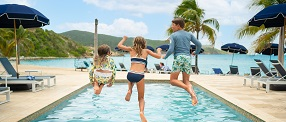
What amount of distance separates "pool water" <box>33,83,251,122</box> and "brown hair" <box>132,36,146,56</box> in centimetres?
252

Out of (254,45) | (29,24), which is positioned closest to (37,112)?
(29,24)

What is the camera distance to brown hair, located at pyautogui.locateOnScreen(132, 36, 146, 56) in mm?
5383

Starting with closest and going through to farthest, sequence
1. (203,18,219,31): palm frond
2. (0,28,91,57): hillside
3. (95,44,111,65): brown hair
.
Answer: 1. (95,44,111,65): brown hair
2. (203,18,219,31): palm frond
3. (0,28,91,57): hillside

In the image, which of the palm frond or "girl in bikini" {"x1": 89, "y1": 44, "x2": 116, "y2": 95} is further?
the palm frond

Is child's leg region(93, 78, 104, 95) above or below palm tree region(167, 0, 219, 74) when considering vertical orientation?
below

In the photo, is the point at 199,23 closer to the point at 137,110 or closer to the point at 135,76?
the point at 137,110

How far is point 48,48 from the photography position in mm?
85312

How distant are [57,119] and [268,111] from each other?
4.45m

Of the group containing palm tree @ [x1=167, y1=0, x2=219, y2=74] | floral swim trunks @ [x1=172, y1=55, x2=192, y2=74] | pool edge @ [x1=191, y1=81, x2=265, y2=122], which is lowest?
pool edge @ [x1=191, y1=81, x2=265, y2=122]

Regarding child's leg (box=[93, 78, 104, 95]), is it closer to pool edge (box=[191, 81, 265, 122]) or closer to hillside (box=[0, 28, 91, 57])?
pool edge (box=[191, 81, 265, 122])

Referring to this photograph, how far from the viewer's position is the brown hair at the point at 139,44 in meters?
5.38

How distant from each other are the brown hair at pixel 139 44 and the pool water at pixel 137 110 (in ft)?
8.28

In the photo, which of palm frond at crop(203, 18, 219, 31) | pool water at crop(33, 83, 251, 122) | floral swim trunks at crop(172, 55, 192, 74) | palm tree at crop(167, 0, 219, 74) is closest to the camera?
floral swim trunks at crop(172, 55, 192, 74)

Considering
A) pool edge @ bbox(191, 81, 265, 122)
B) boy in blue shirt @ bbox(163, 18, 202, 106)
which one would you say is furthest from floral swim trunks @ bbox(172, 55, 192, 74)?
pool edge @ bbox(191, 81, 265, 122)
